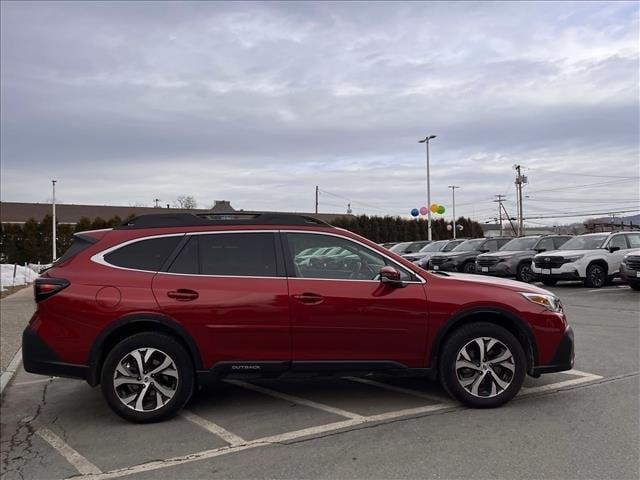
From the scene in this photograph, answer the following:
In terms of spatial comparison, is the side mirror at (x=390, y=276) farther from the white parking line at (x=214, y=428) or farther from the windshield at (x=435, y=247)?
the windshield at (x=435, y=247)

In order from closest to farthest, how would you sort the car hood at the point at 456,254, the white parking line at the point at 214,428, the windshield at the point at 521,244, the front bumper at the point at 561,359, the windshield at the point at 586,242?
the white parking line at the point at 214,428, the front bumper at the point at 561,359, the windshield at the point at 586,242, the windshield at the point at 521,244, the car hood at the point at 456,254

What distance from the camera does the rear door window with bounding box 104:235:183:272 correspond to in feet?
15.6

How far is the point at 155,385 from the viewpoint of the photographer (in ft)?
15.0

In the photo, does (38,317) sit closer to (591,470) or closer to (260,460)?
(260,460)

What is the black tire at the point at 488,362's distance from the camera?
4.73 m

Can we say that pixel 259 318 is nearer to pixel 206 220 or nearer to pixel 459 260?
pixel 206 220

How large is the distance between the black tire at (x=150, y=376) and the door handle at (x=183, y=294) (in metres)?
0.35

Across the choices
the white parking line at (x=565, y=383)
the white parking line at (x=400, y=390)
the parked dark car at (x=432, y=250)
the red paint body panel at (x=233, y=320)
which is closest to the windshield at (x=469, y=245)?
the parked dark car at (x=432, y=250)

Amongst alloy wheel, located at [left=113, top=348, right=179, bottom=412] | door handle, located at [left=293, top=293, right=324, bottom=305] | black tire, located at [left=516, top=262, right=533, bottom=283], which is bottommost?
alloy wheel, located at [left=113, top=348, right=179, bottom=412]

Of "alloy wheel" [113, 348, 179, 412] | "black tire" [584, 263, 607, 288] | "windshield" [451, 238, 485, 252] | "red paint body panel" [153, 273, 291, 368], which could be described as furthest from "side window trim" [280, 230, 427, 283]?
"windshield" [451, 238, 485, 252]

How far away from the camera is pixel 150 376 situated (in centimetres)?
457

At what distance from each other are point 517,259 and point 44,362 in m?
15.6

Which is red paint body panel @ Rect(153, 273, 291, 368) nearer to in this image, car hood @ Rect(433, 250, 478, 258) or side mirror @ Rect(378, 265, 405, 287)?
side mirror @ Rect(378, 265, 405, 287)

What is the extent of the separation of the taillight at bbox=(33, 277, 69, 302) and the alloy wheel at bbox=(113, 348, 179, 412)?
32.5 inches
